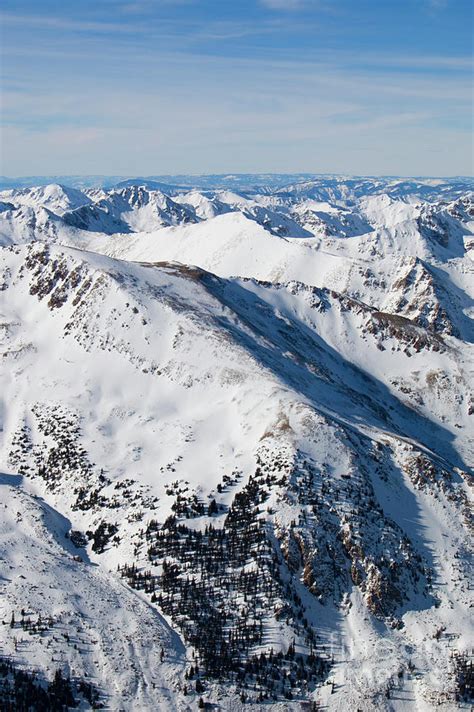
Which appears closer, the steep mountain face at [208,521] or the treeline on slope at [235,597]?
the steep mountain face at [208,521]

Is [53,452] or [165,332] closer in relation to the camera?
[53,452]

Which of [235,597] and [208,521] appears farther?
[208,521]

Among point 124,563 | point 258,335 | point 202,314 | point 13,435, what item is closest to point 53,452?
point 13,435

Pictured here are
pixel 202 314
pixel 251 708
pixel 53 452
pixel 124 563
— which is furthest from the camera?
pixel 202 314

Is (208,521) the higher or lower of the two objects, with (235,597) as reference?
higher

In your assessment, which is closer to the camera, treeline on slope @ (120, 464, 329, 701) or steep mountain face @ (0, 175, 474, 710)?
steep mountain face @ (0, 175, 474, 710)

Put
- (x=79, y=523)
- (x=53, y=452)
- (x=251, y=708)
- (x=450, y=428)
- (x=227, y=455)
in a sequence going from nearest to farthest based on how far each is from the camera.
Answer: (x=251, y=708) → (x=79, y=523) → (x=227, y=455) → (x=53, y=452) → (x=450, y=428)

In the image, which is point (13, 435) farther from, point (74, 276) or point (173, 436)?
point (74, 276)

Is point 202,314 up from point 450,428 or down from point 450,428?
up
